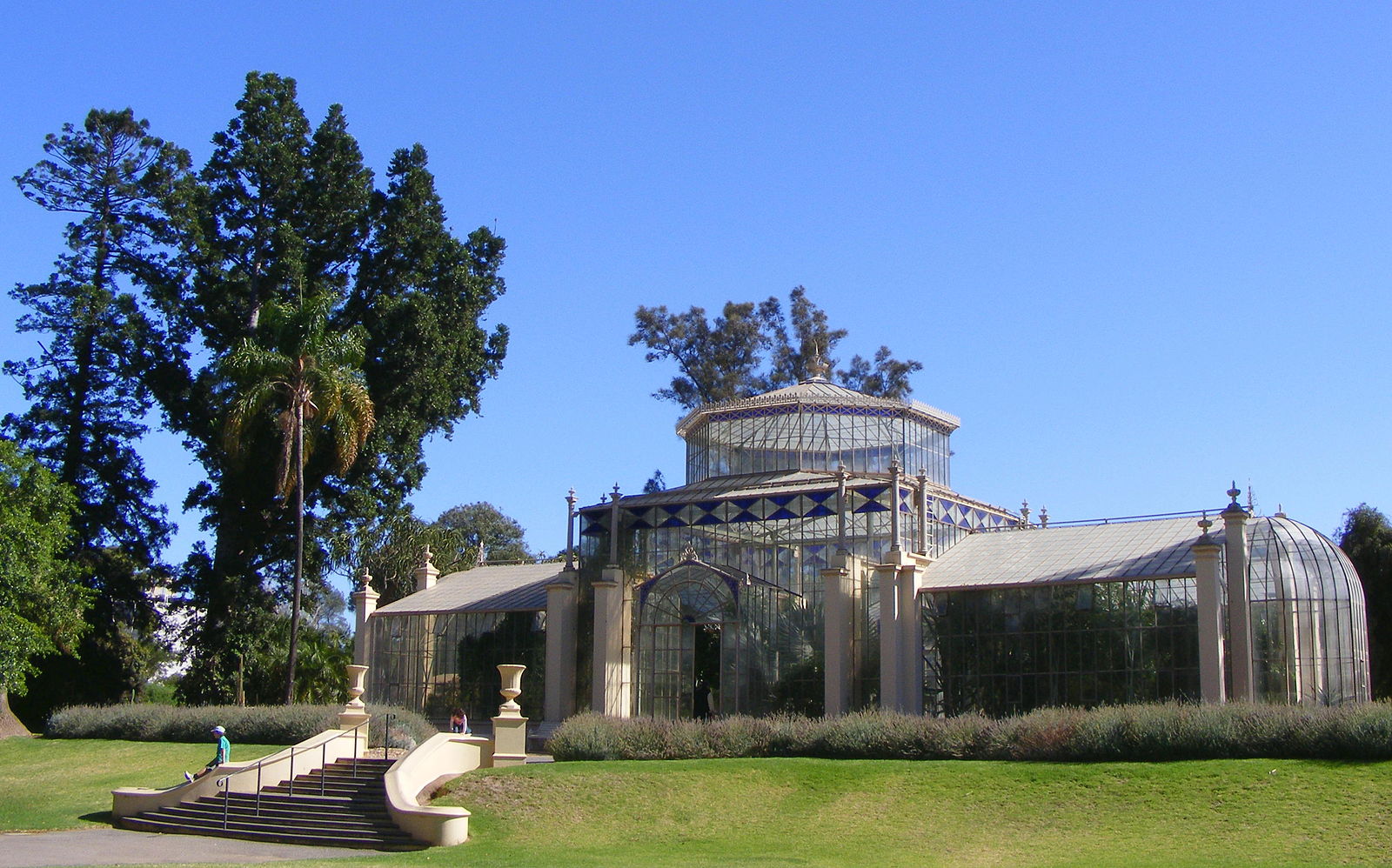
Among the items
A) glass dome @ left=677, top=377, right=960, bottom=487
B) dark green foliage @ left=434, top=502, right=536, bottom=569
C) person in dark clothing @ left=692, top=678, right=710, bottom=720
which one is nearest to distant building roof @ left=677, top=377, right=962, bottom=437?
glass dome @ left=677, top=377, right=960, bottom=487

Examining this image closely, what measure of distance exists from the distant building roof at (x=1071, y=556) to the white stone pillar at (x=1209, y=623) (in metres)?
0.64

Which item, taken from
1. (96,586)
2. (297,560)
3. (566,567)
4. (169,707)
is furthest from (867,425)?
(96,586)

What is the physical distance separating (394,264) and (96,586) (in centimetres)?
1444

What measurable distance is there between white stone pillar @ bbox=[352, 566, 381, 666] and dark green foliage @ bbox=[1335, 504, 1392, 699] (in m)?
31.8

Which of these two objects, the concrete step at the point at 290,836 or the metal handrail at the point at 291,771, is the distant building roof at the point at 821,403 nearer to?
the metal handrail at the point at 291,771

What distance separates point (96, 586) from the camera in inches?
1742

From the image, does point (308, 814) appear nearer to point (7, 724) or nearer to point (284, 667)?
point (7, 724)

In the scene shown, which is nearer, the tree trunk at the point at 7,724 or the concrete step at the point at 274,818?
the concrete step at the point at 274,818

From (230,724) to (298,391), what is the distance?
9120mm

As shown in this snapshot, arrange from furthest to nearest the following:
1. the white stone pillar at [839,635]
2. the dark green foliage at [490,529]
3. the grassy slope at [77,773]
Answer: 1. the dark green foliage at [490,529]
2. the white stone pillar at [839,635]
3. the grassy slope at [77,773]

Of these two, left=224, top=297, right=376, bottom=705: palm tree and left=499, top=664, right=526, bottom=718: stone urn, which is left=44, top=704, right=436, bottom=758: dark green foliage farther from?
left=499, top=664, right=526, bottom=718: stone urn

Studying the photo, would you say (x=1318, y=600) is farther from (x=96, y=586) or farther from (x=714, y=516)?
(x=96, y=586)

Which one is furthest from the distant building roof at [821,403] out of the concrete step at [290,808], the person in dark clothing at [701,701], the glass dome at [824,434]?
the concrete step at [290,808]

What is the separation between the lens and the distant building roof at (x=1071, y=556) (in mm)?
31188
